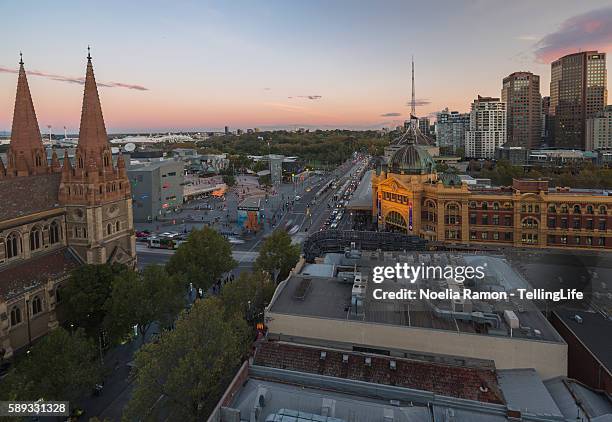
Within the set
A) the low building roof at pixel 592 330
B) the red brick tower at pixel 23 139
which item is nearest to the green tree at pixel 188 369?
the low building roof at pixel 592 330

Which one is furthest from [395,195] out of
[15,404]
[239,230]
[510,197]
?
[15,404]

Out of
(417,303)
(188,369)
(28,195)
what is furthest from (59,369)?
(417,303)

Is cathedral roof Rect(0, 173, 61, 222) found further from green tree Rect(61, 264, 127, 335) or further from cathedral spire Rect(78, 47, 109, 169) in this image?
green tree Rect(61, 264, 127, 335)

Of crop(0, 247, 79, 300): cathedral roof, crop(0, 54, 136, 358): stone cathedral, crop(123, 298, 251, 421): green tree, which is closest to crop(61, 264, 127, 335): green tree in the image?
crop(0, 247, 79, 300): cathedral roof

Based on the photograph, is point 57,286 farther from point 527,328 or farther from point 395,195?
point 395,195

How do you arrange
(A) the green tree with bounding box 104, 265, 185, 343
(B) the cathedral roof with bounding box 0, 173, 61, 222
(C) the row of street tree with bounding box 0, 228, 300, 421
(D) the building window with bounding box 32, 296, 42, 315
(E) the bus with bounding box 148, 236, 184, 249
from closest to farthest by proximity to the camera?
(C) the row of street tree with bounding box 0, 228, 300, 421
(A) the green tree with bounding box 104, 265, 185, 343
(D) the building window with bounding box 32, 296, 42, 315
(B) the cathedral roof with bounding box 0, 173, 61, 222
(E) the bus with bounding box 148, 236, 184, 249
